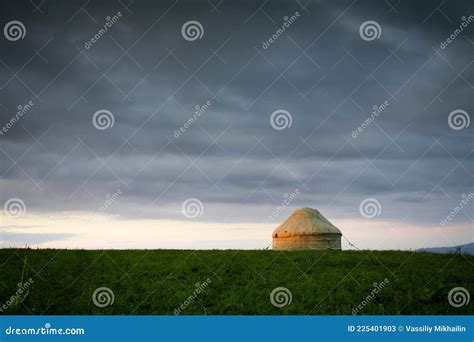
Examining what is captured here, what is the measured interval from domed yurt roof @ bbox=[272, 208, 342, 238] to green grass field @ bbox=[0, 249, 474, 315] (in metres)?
3.84

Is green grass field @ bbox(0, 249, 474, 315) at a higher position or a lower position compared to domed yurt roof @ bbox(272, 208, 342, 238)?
lower

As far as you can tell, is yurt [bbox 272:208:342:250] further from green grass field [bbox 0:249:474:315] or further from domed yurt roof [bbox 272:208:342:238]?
green grass field [bbox 0:249:474:315]

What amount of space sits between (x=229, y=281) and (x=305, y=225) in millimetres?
10227

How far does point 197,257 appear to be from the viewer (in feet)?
65.6

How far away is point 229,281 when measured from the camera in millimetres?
16219

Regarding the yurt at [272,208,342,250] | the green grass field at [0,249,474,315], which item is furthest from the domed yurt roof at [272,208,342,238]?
the green grass field at [0,249,474,315]

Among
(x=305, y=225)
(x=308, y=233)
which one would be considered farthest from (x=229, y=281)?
(x=305, y=225)

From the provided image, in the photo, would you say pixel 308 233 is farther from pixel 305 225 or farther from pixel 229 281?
pixel 229 281

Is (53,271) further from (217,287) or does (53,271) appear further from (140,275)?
(217,287)

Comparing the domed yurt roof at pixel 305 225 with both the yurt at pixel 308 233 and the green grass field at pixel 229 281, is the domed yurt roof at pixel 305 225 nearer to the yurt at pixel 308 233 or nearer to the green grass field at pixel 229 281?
the yurt at pixel 308 233

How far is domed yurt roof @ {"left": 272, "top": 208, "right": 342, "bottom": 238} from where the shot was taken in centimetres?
2538

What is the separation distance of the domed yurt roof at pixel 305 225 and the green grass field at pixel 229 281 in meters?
3.84

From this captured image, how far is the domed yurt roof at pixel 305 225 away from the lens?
2538 cm

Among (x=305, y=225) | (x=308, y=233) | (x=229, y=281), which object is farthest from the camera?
(x=305, y=225)
